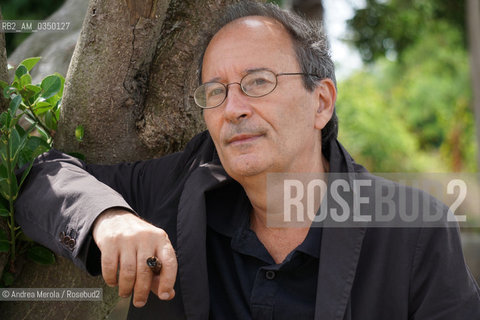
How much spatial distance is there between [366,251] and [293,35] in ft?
2.81

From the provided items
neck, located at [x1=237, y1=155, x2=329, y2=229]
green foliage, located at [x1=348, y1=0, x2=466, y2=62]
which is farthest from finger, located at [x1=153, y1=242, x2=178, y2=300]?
green foliage, located at [x1=348, y1=0, x2=466, y2=62]

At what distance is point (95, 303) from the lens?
2330mm

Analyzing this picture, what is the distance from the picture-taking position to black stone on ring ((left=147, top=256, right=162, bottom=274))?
1.58 meters

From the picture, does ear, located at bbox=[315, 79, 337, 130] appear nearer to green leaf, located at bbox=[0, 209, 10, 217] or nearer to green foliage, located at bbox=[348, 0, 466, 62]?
green leaf, located at bbox=[0, 209, 10, 217]

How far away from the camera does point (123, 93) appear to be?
2365 millimetres

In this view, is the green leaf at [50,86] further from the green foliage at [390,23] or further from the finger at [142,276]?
the green foliage at [390,23]

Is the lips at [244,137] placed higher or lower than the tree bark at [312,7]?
lower

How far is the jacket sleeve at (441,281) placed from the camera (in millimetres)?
1775

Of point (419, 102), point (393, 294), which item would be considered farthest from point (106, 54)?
point (419, 102)

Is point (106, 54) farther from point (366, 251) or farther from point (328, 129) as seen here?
point (366, 251)

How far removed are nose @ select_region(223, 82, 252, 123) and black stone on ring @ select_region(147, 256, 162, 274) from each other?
66 centimetres

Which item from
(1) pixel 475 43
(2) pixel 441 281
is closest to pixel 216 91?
(2) pixel 441 281

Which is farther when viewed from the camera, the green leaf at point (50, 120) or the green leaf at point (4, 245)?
the green leaf at point (50, 120)

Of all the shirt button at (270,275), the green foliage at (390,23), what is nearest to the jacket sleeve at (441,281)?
the shirt button at (270,275)
